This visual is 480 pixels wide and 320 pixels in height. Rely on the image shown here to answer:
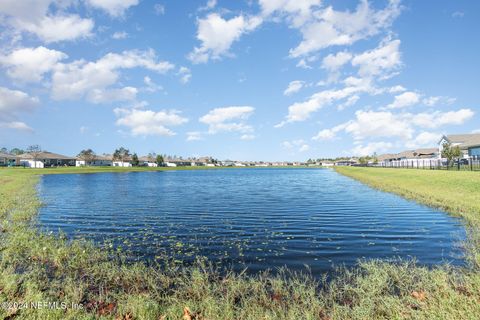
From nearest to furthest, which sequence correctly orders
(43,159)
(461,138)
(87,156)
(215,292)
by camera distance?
(215,292) → (461,138) → (43,159) → (87,156)

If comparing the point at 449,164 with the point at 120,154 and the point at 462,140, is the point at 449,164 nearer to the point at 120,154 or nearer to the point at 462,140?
the point at 462,140

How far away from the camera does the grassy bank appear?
7.02 m

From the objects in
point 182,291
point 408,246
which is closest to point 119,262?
point 182,291

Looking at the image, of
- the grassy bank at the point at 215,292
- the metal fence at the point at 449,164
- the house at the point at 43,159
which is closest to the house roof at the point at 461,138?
the metal fence at the point at 449,164

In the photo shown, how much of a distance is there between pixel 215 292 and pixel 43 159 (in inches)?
6886

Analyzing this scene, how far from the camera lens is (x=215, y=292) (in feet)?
29.0

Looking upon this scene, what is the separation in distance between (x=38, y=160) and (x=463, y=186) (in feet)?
570

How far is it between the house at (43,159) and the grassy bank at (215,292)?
499ft

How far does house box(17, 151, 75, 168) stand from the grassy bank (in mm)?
152221

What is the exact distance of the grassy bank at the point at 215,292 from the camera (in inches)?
276

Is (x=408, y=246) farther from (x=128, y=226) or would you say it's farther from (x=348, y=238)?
(x=128, y=226)

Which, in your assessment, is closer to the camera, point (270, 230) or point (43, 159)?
point (270, 230)

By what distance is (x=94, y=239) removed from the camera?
51.9 feet

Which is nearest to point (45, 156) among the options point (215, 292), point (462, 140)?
point (215, 292)
